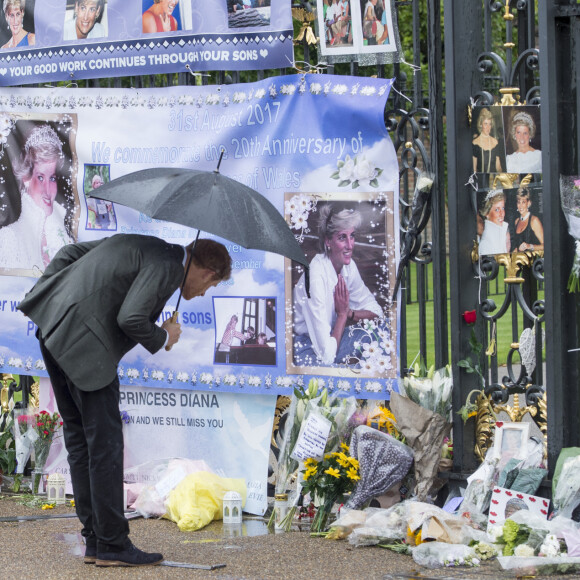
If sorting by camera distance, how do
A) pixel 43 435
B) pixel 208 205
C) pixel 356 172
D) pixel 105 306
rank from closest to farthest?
pixel 208 205 < pixel 105 306 < pixel 356 172 < pixel 43 435

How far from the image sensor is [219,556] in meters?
5.29

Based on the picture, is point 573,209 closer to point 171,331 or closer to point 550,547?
point 550,547

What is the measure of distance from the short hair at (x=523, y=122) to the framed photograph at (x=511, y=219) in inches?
9.5

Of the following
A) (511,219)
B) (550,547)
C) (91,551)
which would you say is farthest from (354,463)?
(511,219)

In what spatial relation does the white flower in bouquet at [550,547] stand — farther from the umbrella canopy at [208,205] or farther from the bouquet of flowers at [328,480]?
the umbrella canopy at [208,205]

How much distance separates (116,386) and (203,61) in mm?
2406

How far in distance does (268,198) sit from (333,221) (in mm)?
415

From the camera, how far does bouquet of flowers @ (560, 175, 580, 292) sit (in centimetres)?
529

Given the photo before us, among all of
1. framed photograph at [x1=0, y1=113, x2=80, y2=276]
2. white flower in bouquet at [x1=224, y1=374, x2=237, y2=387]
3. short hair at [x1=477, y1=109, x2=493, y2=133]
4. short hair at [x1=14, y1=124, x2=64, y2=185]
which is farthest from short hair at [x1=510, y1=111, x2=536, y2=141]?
short hair at [x1=14, y1=124, x2=64, y2=185]

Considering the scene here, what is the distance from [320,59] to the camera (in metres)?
6.26

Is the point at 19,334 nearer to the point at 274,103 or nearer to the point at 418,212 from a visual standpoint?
the point at 274,103

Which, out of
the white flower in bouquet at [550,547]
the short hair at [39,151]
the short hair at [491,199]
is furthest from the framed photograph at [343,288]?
the short hair at [39,151]

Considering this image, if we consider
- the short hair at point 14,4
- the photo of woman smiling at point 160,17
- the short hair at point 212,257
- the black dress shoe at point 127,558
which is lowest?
the black dress shoe at point 127,558

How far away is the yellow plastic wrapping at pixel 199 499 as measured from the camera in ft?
19.8
